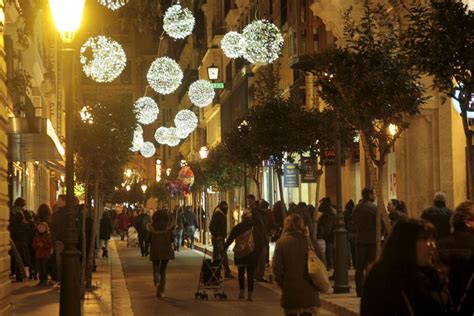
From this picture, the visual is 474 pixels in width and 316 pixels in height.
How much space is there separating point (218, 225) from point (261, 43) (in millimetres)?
4810

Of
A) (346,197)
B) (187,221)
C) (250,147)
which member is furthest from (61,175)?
(250,147)

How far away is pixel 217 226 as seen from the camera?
29422 mm

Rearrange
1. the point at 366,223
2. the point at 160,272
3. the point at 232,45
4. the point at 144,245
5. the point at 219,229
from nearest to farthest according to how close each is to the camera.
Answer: the point at 366,223 → the point at 160,272 → the point at 219,229 → the point at 232,45 → the point at 144,245

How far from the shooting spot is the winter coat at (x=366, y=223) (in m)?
20.7

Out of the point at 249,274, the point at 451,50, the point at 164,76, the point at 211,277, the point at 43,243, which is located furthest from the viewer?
the point at 164,76

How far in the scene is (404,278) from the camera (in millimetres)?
6645

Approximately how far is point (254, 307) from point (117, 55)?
8049mm

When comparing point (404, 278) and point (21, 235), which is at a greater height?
point (21, 235)

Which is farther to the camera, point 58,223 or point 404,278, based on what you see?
point 58,223

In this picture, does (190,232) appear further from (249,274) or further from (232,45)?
(249,274)

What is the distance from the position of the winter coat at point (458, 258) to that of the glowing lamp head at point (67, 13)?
5.16 meters

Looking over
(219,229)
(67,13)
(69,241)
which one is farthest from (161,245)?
(67,13)

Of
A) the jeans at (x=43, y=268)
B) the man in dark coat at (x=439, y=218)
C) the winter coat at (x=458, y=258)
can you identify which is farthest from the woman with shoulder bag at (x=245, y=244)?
the winter coat at (x=458, y=258)

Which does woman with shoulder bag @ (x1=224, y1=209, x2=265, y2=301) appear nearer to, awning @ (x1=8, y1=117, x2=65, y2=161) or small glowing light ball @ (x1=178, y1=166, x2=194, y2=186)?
awning @ (x1=8, y1=117, x2=65, y2=161)
